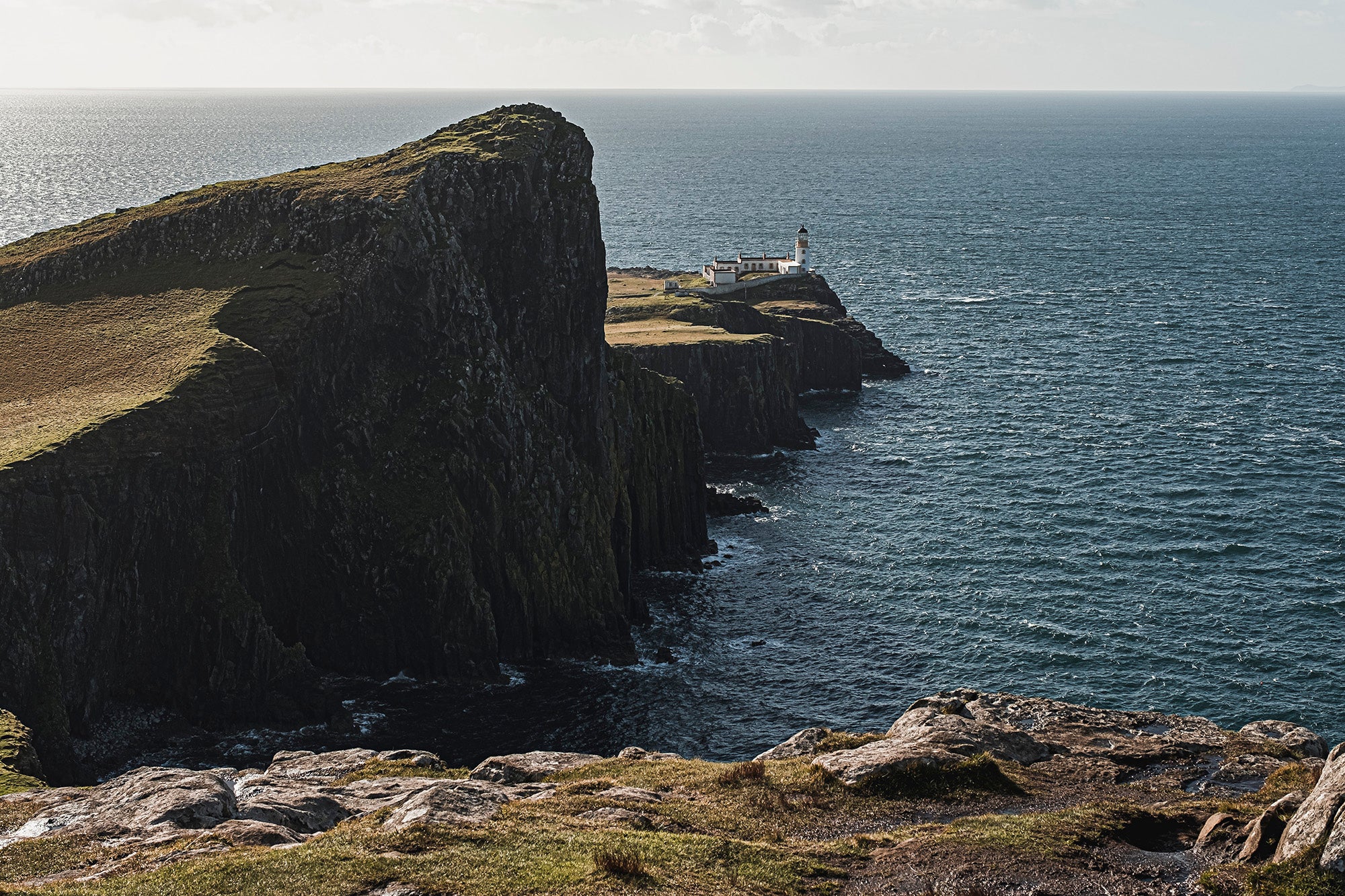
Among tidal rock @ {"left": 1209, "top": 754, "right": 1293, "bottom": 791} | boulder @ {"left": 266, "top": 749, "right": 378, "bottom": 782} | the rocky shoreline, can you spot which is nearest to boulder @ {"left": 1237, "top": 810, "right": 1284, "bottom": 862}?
the rocky shoreline

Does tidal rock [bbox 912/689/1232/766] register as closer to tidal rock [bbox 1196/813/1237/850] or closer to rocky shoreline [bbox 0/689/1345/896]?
rocky shoreline [bbox 0/689/1345/896]

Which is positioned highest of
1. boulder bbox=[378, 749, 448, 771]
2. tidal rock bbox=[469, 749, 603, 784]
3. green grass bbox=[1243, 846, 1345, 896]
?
green grass bbox=[1243, 846, 1345, 896]

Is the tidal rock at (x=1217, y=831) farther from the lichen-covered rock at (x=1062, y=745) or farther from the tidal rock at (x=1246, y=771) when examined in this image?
the tidal rock at (x=1246, y=771)

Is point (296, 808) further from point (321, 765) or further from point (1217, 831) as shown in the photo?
point (1217, 831)

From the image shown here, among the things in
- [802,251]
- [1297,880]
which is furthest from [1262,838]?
[802,251]

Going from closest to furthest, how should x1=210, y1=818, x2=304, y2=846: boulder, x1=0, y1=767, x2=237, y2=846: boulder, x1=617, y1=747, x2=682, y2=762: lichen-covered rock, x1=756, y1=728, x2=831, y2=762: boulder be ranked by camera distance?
x1=210, y1=818, x2=304, y2=846: boulder < x1=0, y1=767, x2=237, y2=846: boulder < x1=756, y1=728, x2=831, y2=762: boulder < x1=617, y1=747, x2=682, y2=762: lichen-covered rock

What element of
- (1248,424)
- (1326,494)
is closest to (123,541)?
(1326,494)

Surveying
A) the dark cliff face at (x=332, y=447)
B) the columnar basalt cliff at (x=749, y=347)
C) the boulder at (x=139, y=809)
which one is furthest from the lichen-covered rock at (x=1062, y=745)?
the columnar basalt cliff at (x=749, y=347)
